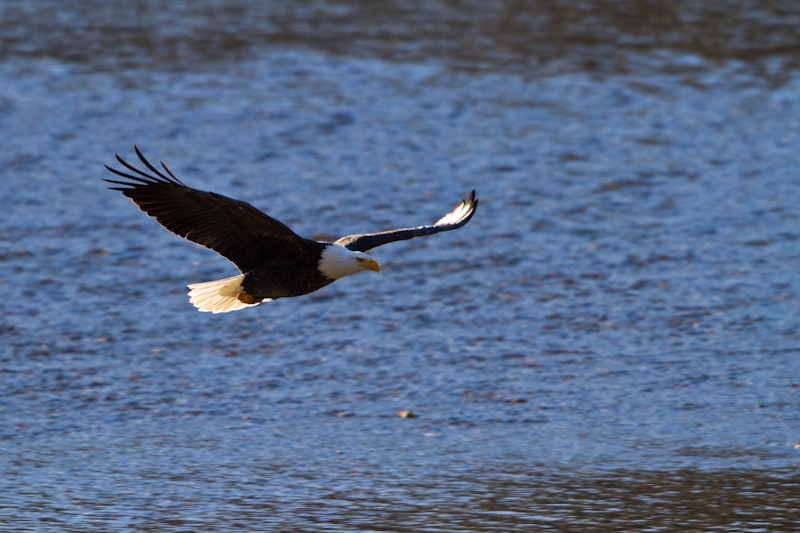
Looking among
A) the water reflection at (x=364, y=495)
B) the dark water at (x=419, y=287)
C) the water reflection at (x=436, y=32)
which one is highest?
the water reflection at (x=436, y=32)

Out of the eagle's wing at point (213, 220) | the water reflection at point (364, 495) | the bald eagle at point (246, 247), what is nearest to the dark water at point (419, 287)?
the water reflection at point (364, 495)

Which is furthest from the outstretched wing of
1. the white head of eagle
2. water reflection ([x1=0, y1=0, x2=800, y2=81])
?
water reflection ([x1=0, y1=0, x2=800, y2=81])

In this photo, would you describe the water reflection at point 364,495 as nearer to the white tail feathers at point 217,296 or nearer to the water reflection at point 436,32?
the white tail feathers at point 217,296

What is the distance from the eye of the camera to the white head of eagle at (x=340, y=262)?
18.9 ft

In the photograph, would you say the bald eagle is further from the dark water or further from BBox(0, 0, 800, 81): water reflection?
BBox(0, 0, 800, 81): water reflection

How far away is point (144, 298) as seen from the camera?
8281mm

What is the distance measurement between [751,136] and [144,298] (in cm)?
605

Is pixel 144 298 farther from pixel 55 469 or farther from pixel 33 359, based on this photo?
pixel 55 469

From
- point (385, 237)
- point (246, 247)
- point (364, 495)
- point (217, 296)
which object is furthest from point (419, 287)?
point (364, 495)

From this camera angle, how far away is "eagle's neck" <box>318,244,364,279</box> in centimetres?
575

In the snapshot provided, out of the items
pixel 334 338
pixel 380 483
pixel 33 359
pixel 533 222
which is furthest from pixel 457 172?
pixel 380 483

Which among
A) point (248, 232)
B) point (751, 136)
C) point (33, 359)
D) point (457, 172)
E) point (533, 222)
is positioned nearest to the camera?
point (248, 232)

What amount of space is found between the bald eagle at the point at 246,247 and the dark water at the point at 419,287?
87cm

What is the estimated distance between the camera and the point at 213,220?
5.65 meters
